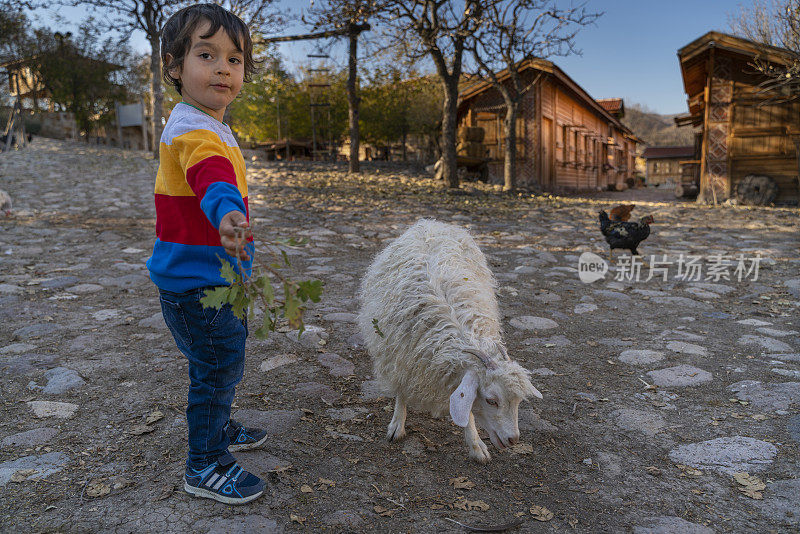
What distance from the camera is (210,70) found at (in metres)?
2.13

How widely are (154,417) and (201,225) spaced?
67.5 inches

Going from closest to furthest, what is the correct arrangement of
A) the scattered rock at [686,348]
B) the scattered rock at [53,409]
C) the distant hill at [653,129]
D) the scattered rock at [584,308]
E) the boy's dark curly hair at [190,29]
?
the boy's dark curly hair at [190,29] → the scattered rock at [53,409] → the scattered rock at [686,348] → the scattered rock at [584,308] → the distant hill at [653,129]

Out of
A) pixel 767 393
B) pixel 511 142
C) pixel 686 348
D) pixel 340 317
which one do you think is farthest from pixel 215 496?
pixel 511 142

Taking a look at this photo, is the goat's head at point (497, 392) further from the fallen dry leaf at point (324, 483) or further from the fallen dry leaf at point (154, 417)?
the fallen dry leaf at point (154, 417)

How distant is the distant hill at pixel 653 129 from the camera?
7625 centimetres

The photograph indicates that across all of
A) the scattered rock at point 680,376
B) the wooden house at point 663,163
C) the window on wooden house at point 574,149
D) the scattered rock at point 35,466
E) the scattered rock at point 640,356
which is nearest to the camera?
the scattered rock at point 35,466

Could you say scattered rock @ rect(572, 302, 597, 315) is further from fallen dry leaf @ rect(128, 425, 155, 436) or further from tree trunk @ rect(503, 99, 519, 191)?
tree trunk @ rect(503, 99, 519, 191)

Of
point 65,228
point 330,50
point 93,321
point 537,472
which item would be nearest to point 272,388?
point 537,472

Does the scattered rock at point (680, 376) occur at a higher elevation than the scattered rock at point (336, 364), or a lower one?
lower

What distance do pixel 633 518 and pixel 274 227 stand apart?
8.41 m

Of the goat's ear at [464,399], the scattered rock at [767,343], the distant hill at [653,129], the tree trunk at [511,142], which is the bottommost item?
the scattered rock at [767,343]

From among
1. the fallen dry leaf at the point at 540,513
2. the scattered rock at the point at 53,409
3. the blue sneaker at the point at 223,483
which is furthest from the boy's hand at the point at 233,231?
the scattered rock at the point at 53,409

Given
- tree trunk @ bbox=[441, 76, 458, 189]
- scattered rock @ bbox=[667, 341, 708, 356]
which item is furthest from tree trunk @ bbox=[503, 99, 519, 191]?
scattered rock @ bbox=[667, 341, 708, 356]

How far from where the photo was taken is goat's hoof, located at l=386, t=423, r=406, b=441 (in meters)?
3.10
